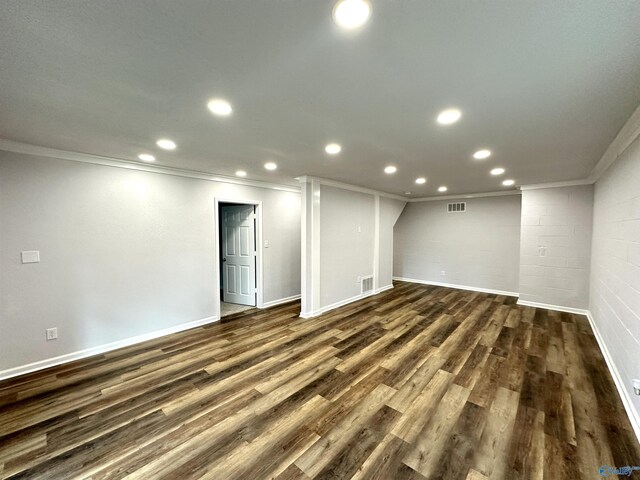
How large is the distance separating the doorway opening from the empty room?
3.0 inches

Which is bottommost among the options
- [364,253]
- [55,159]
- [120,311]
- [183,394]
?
[183,394]

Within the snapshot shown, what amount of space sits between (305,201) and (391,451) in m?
3.46

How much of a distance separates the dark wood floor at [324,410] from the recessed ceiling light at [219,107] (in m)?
2.45

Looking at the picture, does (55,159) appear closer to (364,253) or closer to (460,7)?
(460,7)

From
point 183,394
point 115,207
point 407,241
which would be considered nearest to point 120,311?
point 115,207

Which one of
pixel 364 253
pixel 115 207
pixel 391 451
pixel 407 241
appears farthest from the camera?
pixel 407 241

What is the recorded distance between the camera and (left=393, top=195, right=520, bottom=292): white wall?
6000 millimetres

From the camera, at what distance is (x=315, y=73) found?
1.44 meters

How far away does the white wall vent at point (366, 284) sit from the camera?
5.72 m

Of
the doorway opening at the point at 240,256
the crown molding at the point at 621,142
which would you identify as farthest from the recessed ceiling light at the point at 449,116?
the doorway opening at the point at 240,256

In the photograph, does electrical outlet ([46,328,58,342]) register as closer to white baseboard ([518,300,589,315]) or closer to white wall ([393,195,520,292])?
white wall ([393,195,520,292])

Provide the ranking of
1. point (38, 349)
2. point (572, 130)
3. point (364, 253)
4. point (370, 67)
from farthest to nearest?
point (364, 253) < point (38, 349) < point (572, 130) < point (370, 67)

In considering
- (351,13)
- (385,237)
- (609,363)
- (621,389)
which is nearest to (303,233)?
(385,237)

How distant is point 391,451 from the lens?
1.74 m
